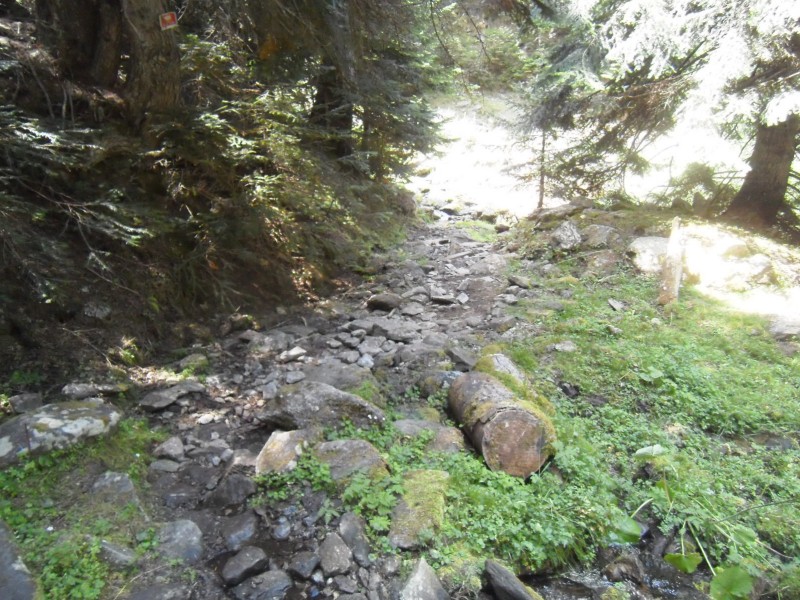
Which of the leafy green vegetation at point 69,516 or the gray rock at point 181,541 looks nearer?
the leafy green vegetation at point 69,516

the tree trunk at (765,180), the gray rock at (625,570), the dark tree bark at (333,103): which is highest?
the dark tree bark at (333,103)

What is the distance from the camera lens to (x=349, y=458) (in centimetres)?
388

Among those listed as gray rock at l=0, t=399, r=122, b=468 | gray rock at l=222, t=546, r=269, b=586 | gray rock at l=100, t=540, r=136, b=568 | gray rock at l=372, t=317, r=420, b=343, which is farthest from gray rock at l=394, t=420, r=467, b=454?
gray rock at l=0, t=399, r=122, b=468

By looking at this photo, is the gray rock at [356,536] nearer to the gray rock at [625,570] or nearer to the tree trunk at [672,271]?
the gray rock at [625,570]

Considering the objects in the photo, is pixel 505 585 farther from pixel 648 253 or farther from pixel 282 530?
pixel 648 253

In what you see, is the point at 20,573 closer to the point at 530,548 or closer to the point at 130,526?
the point at 130,526

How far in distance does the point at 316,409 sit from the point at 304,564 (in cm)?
140

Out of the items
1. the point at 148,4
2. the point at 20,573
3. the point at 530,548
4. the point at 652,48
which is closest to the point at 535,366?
the point at 530,548

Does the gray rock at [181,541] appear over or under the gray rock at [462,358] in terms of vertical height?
under

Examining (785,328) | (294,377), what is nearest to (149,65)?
(294,377)

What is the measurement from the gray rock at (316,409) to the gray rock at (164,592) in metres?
1.54

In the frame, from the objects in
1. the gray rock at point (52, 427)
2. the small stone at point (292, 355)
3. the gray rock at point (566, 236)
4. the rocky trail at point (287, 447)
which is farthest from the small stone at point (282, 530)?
the gray rock at point (566, 236)

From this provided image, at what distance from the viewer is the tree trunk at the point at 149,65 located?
4.61 m

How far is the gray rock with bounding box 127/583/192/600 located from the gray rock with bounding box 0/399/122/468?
1.29 m
